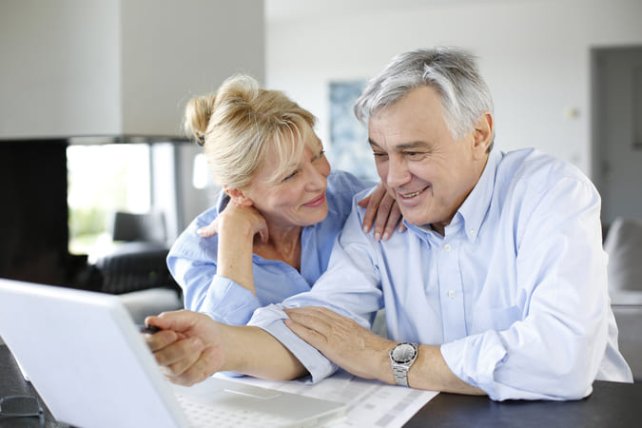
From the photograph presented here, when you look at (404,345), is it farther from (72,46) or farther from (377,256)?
(72,46)

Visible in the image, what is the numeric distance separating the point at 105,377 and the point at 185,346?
0.66ft

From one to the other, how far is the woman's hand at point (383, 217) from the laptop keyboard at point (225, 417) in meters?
0.65

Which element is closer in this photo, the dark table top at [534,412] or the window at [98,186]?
the dark table top at [534,412]

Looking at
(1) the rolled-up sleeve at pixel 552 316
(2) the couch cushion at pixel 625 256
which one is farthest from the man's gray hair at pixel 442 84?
(2) the couch cushion at pixel 625 256

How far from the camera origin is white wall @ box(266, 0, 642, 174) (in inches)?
316

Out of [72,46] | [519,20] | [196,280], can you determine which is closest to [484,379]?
[196,280]

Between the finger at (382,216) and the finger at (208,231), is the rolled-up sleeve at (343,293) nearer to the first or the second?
the finger at (382,216)

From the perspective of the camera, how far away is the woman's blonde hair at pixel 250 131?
1.78 meters

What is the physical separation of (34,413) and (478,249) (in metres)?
0.89

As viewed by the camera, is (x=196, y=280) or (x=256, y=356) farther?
(x=196, y=280)

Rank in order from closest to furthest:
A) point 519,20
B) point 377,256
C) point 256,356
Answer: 1. point 256,356
2. point 377,256
3. point 519,20

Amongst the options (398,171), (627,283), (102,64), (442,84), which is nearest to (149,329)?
(398,171)

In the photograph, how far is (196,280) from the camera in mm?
1843

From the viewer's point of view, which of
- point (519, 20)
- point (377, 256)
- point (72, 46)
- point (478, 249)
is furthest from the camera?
point (519, 20)
